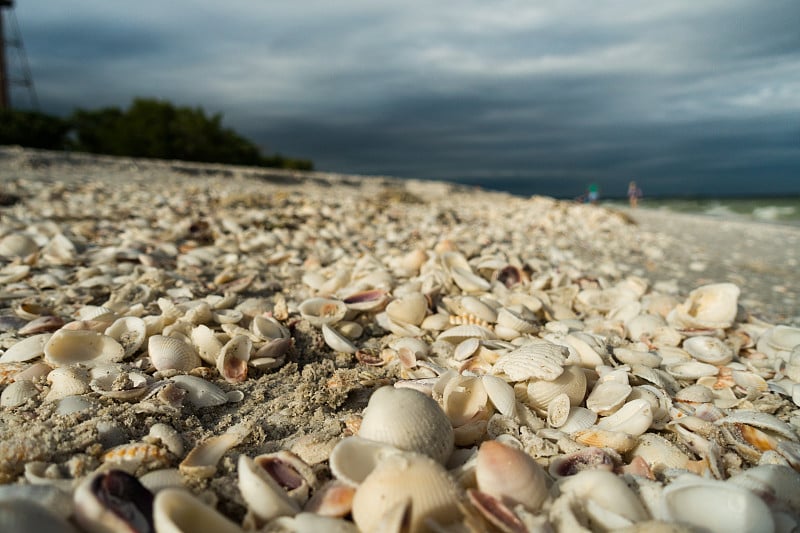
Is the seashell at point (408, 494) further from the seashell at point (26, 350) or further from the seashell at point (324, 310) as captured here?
the seashell at point (26, 350)

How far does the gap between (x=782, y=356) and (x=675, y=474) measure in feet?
4.58

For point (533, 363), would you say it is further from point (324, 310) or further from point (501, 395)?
point (324, 310)

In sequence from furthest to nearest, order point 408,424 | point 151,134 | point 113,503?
point 151,134 → point 408,424 → point 113,503

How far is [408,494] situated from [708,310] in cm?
241

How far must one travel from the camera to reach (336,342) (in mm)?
2277

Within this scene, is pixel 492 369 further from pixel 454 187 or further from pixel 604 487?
pixel 454 187

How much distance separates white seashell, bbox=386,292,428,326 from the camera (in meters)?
2.56

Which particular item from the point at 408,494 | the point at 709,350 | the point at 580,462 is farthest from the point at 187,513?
the point at 709,350

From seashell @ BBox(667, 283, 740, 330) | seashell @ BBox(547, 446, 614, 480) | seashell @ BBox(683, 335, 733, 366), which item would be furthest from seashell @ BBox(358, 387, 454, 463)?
seashell @ BBox(667, 283, 740, 330)

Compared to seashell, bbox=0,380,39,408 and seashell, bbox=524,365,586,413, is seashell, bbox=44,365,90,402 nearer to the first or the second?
seashell, bbox=0,380,39,408

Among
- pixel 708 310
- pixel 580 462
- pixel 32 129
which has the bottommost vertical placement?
pixel 580 462

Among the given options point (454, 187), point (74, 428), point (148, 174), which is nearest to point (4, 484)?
point (74, 428)

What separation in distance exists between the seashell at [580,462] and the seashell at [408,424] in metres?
0.31

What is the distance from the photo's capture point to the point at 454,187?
17812 millimetres
